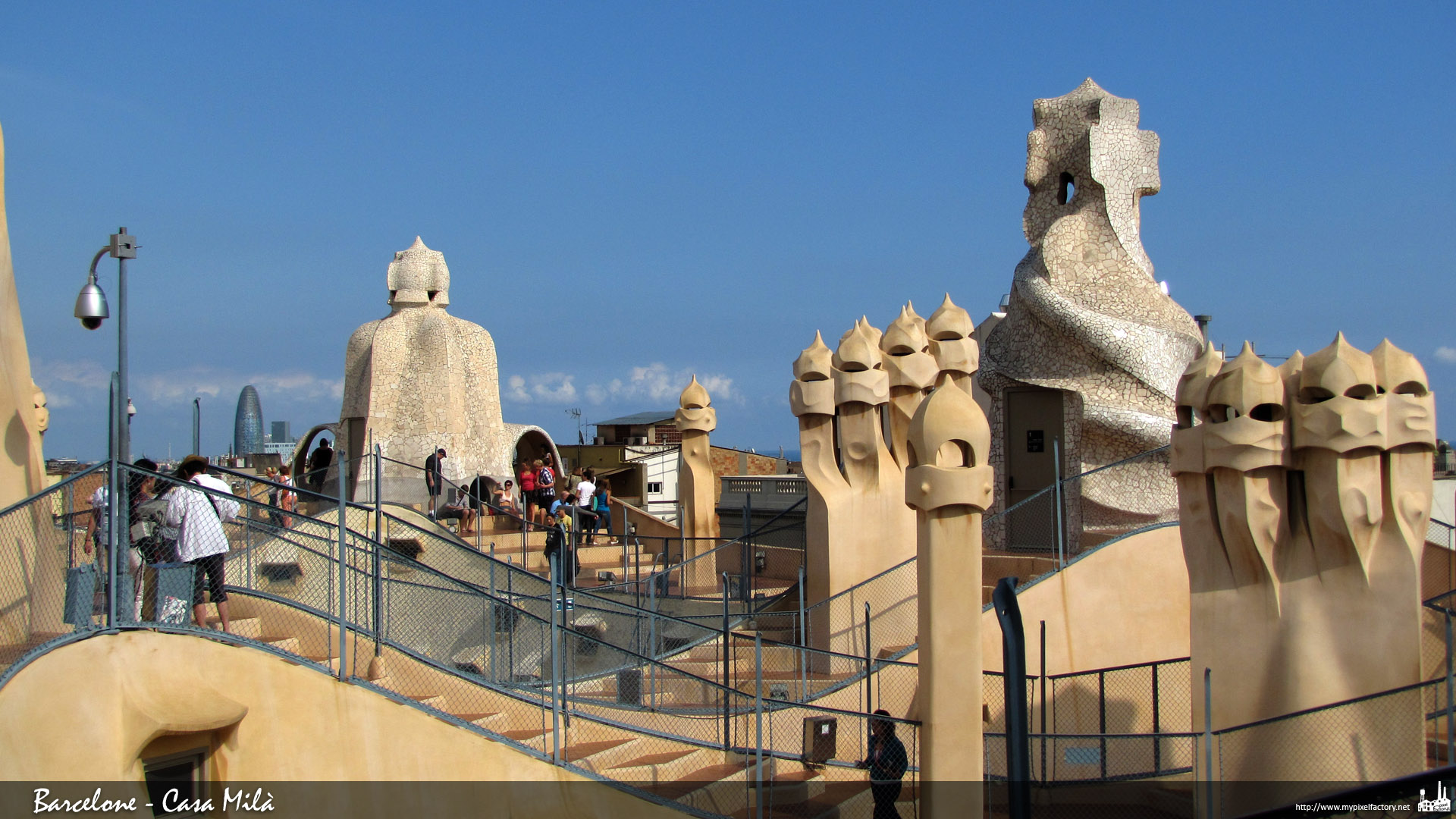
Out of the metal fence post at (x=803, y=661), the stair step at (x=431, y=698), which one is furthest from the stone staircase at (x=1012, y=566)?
the stair step at (x=431, y=698)

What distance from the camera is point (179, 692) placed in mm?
8609

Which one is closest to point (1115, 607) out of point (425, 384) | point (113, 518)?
point (113, 518)

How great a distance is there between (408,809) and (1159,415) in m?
9.98

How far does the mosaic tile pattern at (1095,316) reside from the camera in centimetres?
1481

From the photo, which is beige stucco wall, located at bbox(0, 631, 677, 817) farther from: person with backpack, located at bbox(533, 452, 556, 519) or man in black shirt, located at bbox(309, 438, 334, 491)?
man in black shirt, located at bbox(309, 438, 334, 491)

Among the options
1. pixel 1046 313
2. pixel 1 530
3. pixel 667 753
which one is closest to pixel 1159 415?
pixel 1046 313

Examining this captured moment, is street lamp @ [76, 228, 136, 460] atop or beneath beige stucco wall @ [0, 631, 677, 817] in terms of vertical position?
atop

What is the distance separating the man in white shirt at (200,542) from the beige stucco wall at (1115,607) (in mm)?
7323

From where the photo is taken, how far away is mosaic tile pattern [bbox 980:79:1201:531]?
14812 millimetres

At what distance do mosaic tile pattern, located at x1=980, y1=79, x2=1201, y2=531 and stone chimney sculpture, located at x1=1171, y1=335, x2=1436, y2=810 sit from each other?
4743 mm

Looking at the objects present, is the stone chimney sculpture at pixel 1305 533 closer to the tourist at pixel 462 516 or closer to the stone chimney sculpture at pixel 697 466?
the stone chimney sculpture at pixel 697 466

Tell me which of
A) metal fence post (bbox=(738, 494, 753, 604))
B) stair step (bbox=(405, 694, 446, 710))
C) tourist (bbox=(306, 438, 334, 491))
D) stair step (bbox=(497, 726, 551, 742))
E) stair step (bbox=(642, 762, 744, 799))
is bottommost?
stair step (bbox=(642, 762, 744, 799))

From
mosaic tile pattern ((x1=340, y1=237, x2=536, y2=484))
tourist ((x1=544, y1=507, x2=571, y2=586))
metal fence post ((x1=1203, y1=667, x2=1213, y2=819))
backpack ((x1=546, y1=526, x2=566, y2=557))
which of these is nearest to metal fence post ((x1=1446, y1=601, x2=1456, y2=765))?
metal fence post ((x1=1203, y1=667, x2=1213, y2=819))

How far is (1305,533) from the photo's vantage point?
9617 millimetres
